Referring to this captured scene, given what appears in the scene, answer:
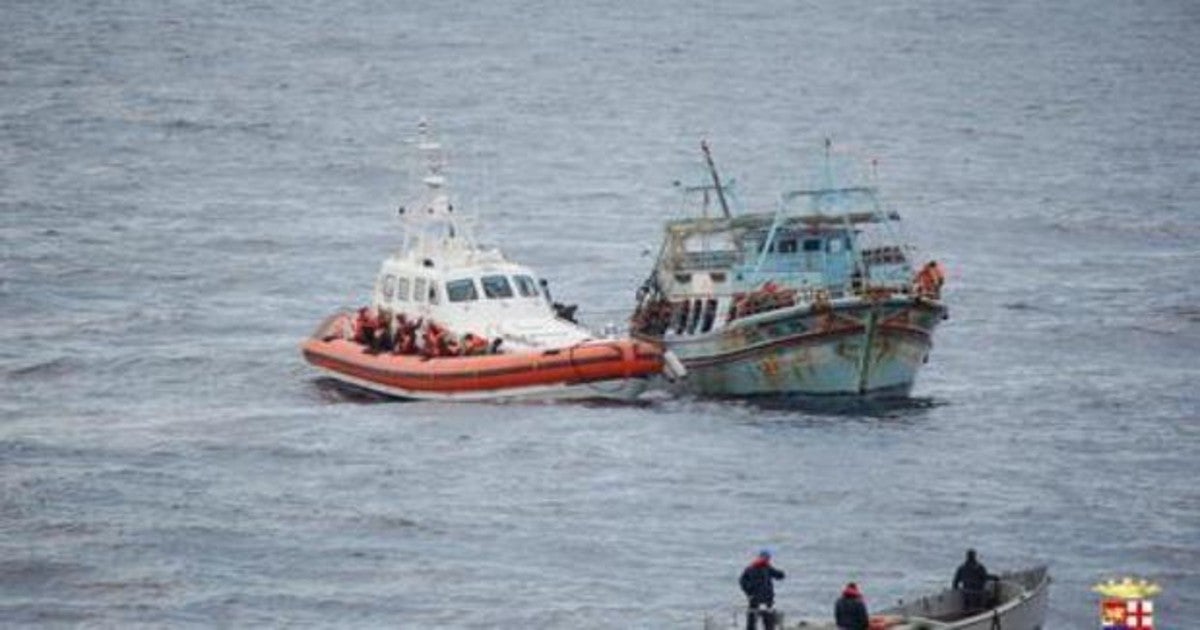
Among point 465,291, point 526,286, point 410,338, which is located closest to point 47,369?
point 410,338

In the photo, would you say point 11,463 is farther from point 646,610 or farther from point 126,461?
point 646,610

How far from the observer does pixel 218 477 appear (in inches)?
2719

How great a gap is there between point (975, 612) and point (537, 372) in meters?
26.8

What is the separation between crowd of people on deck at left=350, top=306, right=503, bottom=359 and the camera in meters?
76.9

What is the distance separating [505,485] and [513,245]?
149ft

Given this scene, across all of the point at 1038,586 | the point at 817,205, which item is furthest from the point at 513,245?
the point at 1038,586

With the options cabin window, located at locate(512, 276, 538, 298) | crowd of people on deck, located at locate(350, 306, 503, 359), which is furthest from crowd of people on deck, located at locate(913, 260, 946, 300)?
crowd of people on deck, located at locate(350, 306, 503, 359)

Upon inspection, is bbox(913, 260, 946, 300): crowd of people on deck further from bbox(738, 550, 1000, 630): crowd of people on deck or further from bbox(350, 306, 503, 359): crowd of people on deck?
bbox(738, 550, 1000, 630): crowd of people on deck

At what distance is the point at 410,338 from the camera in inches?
3083

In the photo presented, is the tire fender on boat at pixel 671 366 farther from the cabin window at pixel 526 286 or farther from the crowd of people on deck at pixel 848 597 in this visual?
the crowd of people on deck at pixel 848 597

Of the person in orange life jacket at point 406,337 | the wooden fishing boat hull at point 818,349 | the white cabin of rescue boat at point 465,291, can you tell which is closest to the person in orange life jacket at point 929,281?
the wooden fishing boat hull at point 818,349

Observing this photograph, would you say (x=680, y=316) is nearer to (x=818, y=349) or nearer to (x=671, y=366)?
(x=671, y=366)

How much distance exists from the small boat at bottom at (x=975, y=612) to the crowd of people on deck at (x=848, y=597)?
70mm

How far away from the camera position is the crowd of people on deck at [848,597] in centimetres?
4584
